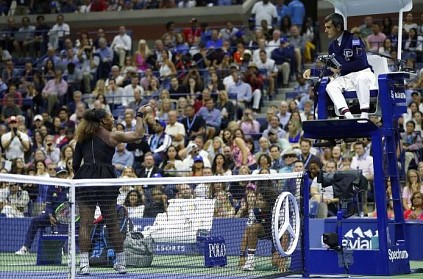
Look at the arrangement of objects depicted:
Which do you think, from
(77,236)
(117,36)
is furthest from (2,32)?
(77,236)

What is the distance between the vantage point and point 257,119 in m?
25.2

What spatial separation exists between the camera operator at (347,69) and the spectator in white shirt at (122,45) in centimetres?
1634

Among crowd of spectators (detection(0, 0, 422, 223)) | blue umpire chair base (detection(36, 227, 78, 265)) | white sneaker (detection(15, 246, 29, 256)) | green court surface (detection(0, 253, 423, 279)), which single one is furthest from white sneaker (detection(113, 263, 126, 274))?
crowd of spectators (detection(0, 0, 422, 223))

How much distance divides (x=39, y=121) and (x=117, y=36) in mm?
5157

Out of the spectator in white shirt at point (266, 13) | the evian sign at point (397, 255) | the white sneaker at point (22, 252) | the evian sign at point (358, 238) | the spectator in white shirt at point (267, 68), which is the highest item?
the spectator in white shirt at point (266, 13)

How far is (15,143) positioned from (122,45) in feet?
20.8

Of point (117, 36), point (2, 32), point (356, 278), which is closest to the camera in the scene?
point (356, 278)

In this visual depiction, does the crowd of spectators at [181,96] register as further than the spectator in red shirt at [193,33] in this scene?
No

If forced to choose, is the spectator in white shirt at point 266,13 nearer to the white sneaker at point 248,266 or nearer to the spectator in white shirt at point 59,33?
the spectator in white shirt at point 59,33

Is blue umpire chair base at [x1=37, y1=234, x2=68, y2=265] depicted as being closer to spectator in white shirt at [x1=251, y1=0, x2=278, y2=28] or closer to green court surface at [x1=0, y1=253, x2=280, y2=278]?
green court surface at [x1=0, y1=253, x2=280, y2=278]

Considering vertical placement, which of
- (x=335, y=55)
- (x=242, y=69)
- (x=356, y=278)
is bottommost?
(x=356, y=278)

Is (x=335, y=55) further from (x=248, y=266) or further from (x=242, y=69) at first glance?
(x=242, y=69)

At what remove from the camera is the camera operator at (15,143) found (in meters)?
24.9

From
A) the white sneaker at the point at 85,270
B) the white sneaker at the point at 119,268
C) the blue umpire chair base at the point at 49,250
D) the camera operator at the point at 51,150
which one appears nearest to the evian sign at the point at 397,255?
the white sneaker at the point at 119,268
